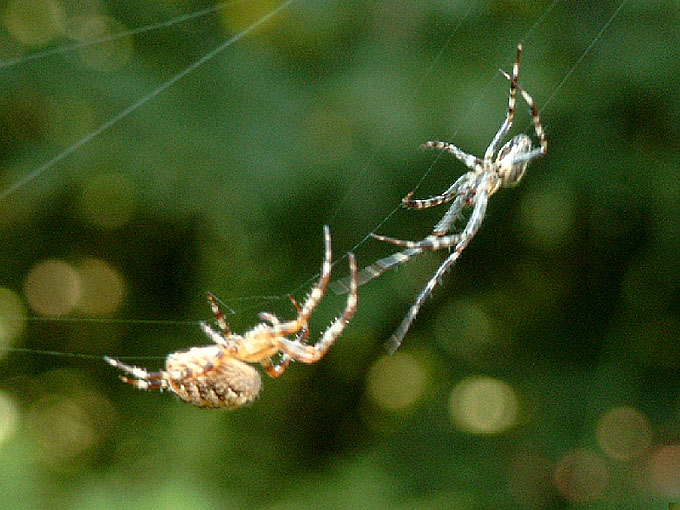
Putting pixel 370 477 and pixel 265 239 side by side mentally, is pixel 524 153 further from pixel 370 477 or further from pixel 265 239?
pixel 370 477

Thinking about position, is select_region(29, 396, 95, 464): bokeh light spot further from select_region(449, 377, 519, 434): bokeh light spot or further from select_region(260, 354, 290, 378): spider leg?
select_region(260, 354, 290, 378): spider leg

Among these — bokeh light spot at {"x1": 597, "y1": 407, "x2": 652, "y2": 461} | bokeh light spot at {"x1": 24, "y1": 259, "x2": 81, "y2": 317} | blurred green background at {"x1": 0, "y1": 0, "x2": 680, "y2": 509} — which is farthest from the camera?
bokeh light spot at {"x1": 24, "y1": 259, "x2": 81, "y2": 317}

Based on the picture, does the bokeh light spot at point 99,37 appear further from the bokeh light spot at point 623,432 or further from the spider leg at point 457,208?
the bokeh light spot at point 623,432

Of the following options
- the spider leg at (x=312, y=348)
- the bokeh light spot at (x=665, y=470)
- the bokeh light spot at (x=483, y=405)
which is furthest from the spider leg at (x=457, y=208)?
the bokeh light spot at (x=665, y=470)

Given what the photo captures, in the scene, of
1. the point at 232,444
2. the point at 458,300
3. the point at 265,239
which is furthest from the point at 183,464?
the point at 458,300

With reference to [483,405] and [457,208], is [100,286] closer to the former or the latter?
[483,405]

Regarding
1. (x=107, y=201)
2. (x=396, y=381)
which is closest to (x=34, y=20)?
(x=107, y=201)

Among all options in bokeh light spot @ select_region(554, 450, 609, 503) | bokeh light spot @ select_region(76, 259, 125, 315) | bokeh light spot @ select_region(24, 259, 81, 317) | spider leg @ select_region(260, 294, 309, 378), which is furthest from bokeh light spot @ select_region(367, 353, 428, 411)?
spider leg @ select_region(260, 294, 309, 378)
